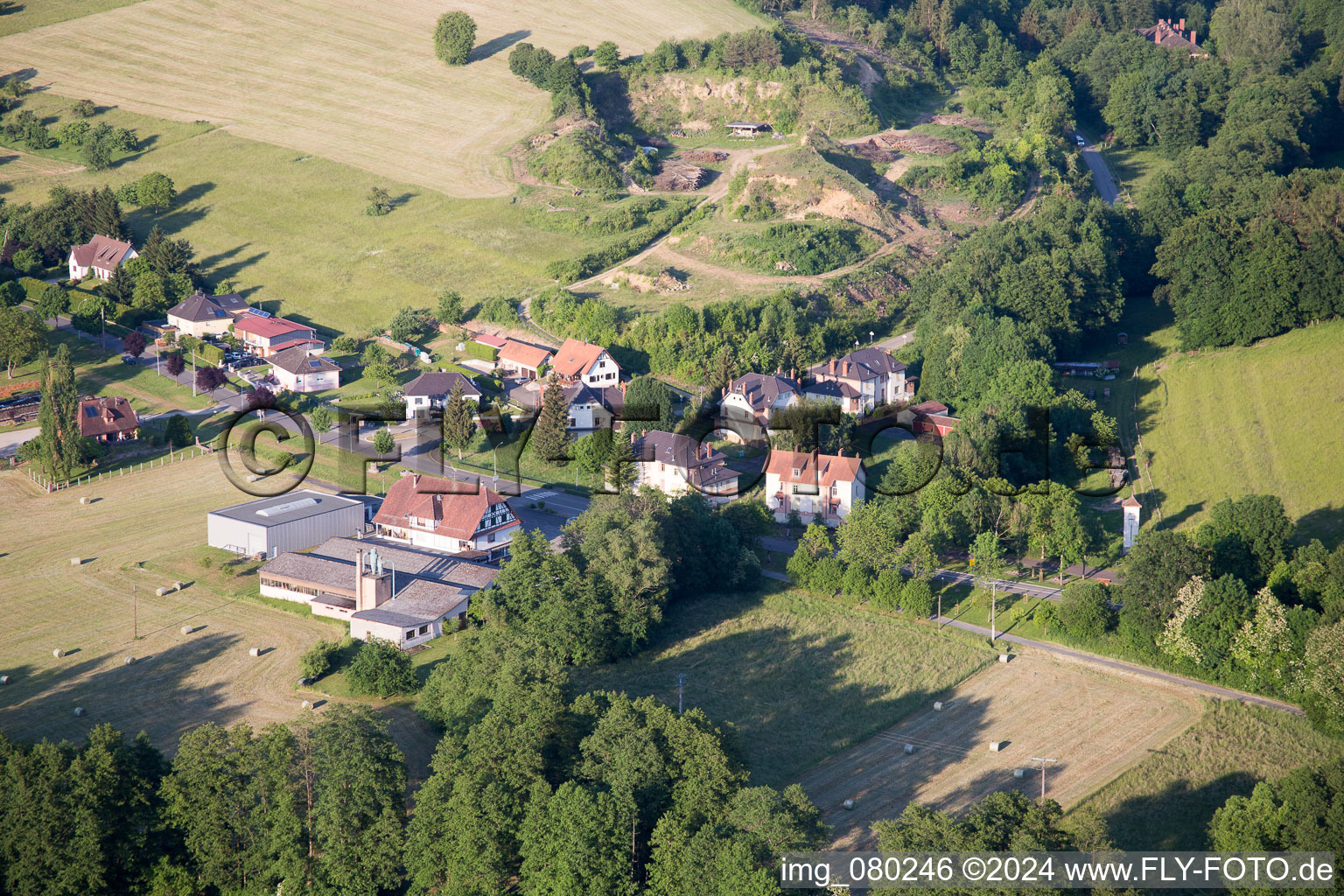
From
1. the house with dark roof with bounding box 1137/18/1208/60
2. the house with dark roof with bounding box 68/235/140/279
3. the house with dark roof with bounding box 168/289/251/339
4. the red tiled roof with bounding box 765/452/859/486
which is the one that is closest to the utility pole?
the red tiled roof with bounding box 765/452/859/486

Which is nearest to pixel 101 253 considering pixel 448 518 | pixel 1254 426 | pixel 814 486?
pixel 448 518

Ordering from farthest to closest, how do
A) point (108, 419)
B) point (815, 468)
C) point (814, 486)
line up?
point (108, 419), point (814, 486), point (815, 468)

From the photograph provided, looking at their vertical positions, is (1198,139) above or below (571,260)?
above

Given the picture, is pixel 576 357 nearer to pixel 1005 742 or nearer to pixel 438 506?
pixel 438 506

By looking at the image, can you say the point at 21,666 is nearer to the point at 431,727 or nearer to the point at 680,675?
the point at 431,727

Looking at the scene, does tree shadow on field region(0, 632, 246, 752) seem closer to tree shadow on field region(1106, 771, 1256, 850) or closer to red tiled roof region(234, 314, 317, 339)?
tree shadow on field region(1106, 771, 1256, 850)

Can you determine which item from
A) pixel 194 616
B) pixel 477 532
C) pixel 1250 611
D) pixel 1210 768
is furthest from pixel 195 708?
pixel 1250 611
